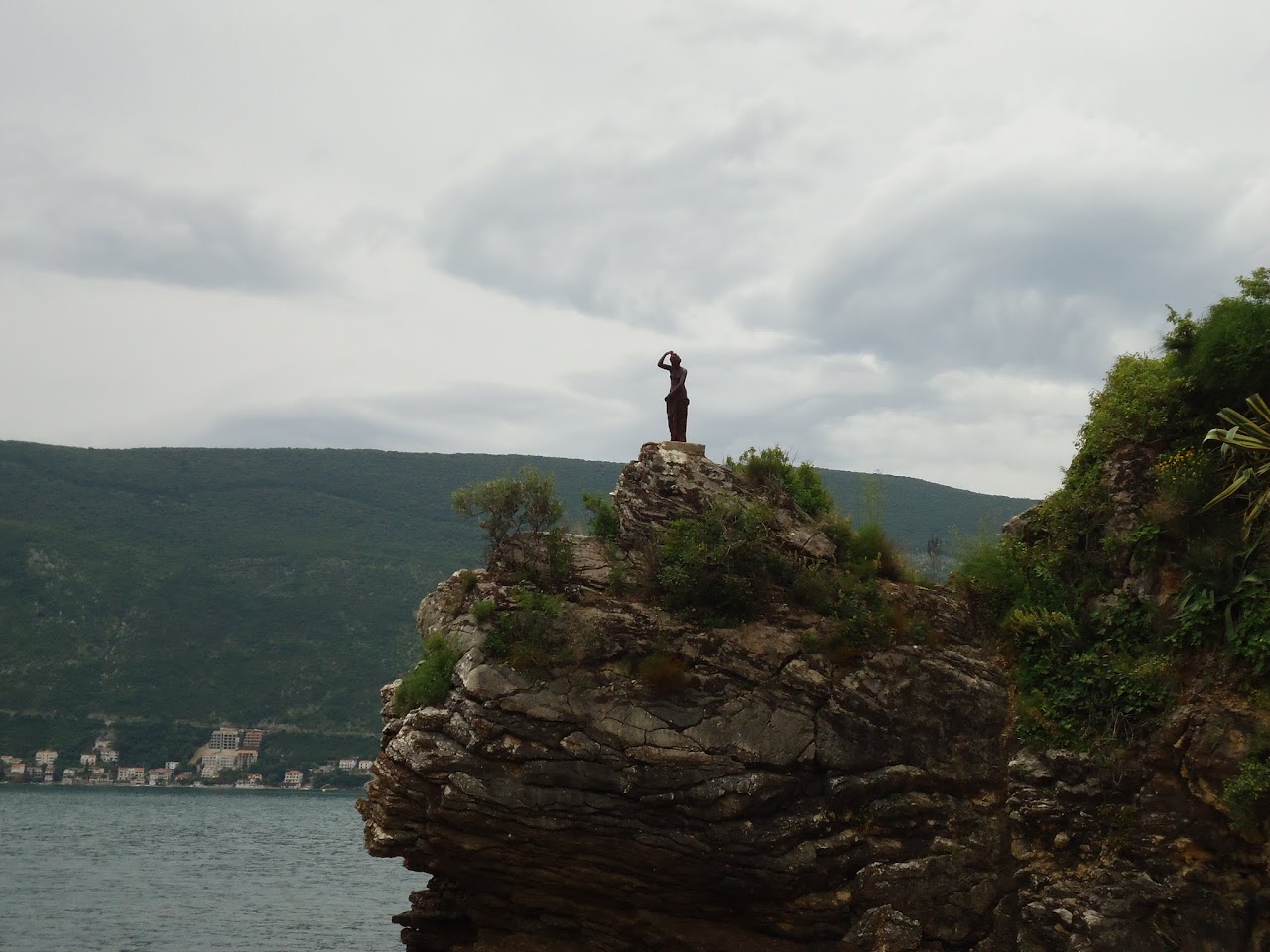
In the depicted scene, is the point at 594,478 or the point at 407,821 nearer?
the point at 407,821

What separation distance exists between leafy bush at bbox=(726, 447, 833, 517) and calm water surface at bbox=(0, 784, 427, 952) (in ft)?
55.2

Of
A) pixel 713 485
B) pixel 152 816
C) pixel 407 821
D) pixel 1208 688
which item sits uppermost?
pixel 713 485

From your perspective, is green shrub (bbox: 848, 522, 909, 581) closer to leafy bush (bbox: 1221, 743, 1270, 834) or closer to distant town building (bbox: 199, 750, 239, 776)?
leafy bush (bbox: 1221, 743, 1270, 834)

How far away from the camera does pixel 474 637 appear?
62.5 feet

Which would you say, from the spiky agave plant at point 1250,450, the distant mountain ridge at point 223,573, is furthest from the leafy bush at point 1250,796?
the distant mountain ridge at point 223,573

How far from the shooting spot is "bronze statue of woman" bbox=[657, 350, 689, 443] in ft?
74.0

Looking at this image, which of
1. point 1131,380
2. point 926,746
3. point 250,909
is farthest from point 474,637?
point 250,909

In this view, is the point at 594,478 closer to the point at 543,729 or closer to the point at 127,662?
the point at 127,662

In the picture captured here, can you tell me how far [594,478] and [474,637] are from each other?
255 ft

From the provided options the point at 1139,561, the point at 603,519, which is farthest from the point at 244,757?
the point at 1139,561

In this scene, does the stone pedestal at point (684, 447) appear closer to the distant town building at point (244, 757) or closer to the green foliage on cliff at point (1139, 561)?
the green foliage on cliff at point (1139, 561)

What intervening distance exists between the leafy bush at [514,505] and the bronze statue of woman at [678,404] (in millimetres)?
2937

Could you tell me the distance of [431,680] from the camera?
747 inches

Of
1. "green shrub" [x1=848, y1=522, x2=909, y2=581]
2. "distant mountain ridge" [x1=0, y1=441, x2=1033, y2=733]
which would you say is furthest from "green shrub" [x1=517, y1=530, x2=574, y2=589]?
"distant mountain ridge" [x1=0, y1=441, x2=1033, y2=733]
